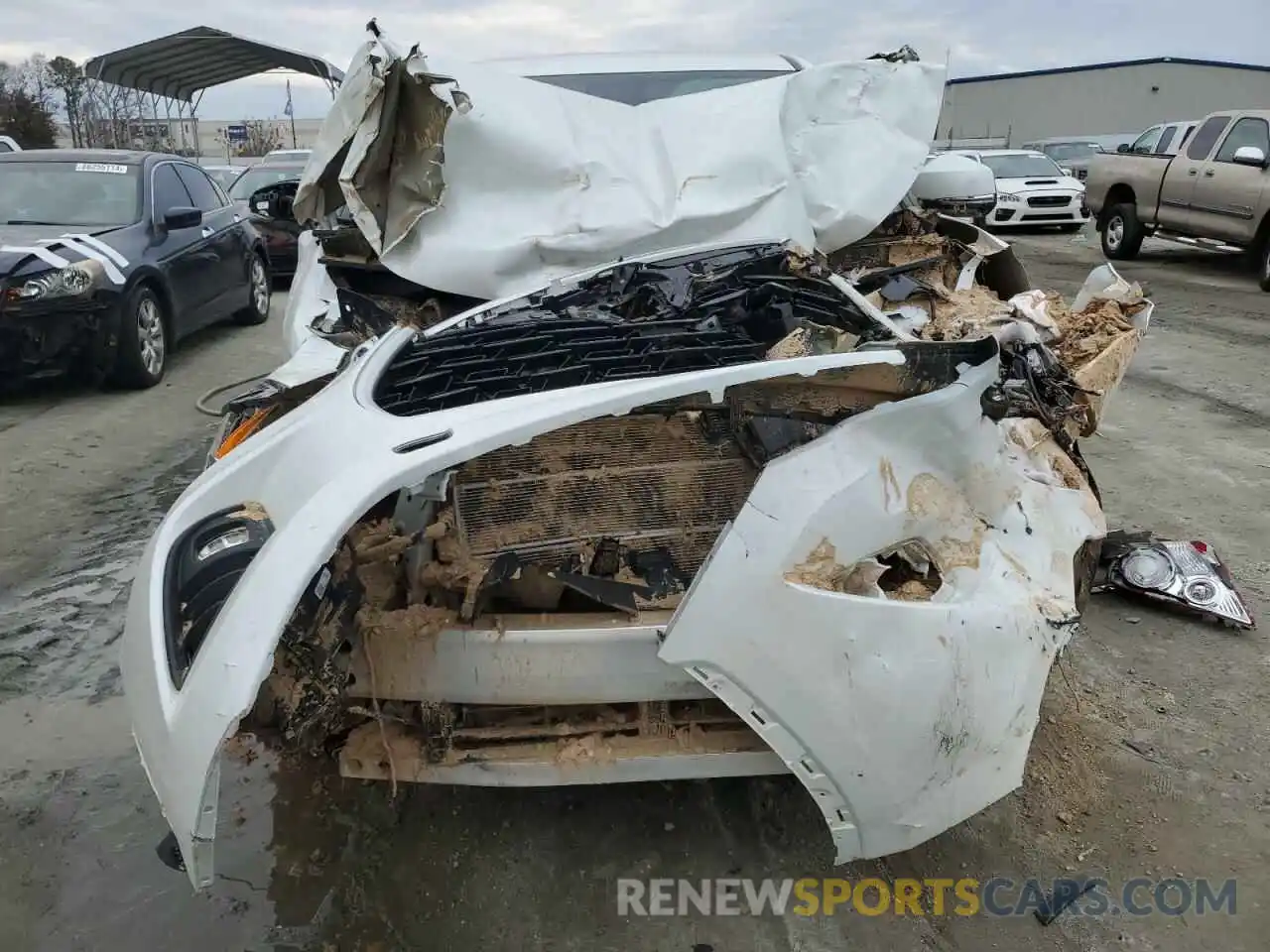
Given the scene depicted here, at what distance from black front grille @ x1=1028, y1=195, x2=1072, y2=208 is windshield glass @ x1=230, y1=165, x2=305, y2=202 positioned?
11249 mm

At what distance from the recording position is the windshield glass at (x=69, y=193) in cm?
639

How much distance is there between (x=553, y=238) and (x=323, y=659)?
1817 millimetres

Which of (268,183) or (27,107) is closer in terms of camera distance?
(268,183)

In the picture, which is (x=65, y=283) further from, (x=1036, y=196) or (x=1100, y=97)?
(x=1100, y=97)

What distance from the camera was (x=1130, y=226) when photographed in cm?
1218

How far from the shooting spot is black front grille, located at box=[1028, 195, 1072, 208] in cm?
1547

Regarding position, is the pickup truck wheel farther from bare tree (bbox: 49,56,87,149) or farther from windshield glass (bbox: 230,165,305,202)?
bare tree (bbox: 49,56,87,149)

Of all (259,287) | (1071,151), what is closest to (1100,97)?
(1071,151)

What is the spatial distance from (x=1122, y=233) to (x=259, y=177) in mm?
10832

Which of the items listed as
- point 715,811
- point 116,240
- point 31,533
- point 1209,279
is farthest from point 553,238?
point 1209,279

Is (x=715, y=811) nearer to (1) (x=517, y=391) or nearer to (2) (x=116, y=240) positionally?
(1) (x=517, y=391)

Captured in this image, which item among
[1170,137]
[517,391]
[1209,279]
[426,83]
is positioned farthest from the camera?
[1170,137]

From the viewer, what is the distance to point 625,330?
7.95 ft

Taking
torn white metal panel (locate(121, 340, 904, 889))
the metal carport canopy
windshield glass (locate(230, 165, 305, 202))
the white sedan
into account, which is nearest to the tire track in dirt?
torn white metal panel (locate(121, 340, 904, 889))
